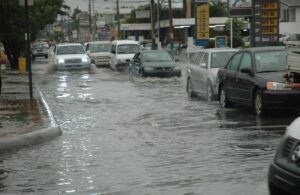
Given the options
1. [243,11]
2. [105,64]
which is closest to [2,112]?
[243,11]

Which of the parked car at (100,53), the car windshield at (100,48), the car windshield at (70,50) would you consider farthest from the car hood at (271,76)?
the car windshield at (100,48)

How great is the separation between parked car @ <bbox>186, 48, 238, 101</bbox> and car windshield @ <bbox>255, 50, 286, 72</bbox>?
318 cm

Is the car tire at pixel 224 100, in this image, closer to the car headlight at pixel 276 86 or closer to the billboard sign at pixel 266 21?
the car headlight at pixel 276 86

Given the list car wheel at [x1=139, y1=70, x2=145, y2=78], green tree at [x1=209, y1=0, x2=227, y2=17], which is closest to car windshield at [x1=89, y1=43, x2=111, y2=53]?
car wheel at [x1=139, y1=70, x2=145, y2=78]

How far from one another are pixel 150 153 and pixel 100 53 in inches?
1516

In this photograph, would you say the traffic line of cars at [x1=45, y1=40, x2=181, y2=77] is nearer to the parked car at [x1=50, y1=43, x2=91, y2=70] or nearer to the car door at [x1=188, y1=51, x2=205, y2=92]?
the parked car at [x1=50, y1=43, x2=91, y2=70]

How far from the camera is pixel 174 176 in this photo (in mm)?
8875

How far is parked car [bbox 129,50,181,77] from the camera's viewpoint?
31.4 m

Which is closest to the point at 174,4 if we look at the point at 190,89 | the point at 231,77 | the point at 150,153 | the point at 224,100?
the point at 190,89

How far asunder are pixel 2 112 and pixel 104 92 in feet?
27.0

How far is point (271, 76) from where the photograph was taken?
15.2 metres

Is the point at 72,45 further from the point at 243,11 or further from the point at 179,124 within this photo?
the point at 179,124

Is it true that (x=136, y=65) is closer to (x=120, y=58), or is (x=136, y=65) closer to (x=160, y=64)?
(x=160, y=64)

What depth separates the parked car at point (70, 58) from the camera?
126 ft
